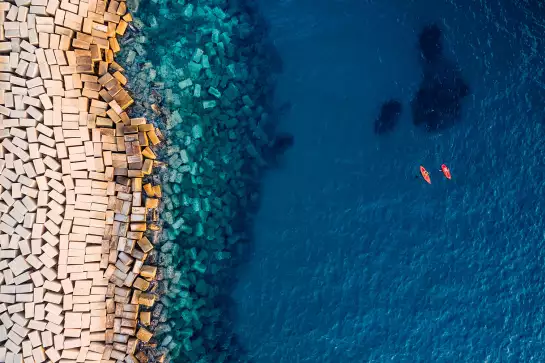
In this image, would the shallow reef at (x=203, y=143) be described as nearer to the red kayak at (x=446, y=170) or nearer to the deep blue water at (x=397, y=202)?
the deep blue water at (x=397, y=202)

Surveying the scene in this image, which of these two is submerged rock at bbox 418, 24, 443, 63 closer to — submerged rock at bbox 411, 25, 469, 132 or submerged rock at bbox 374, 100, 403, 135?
submerged rock at bbox 411, 25, 469, 132

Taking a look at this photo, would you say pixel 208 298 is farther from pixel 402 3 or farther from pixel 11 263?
pixel 402 3

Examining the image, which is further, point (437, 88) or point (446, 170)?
point (437, 88)

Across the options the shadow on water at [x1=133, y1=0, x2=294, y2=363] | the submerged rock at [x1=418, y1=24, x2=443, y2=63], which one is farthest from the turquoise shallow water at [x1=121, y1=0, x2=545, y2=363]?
the submerged rock at [x1=418, y1=24, x2=443, y2=63]

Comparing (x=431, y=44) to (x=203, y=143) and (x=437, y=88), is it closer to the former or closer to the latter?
(x=437, y=88)

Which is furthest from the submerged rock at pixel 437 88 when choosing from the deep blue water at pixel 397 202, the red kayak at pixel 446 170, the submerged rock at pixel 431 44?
the red kayak at pixel 446 170

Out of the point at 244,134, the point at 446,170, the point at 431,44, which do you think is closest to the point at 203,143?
the point at 244,134

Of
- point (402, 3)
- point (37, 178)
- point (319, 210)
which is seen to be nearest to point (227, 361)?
point (319, 210)
